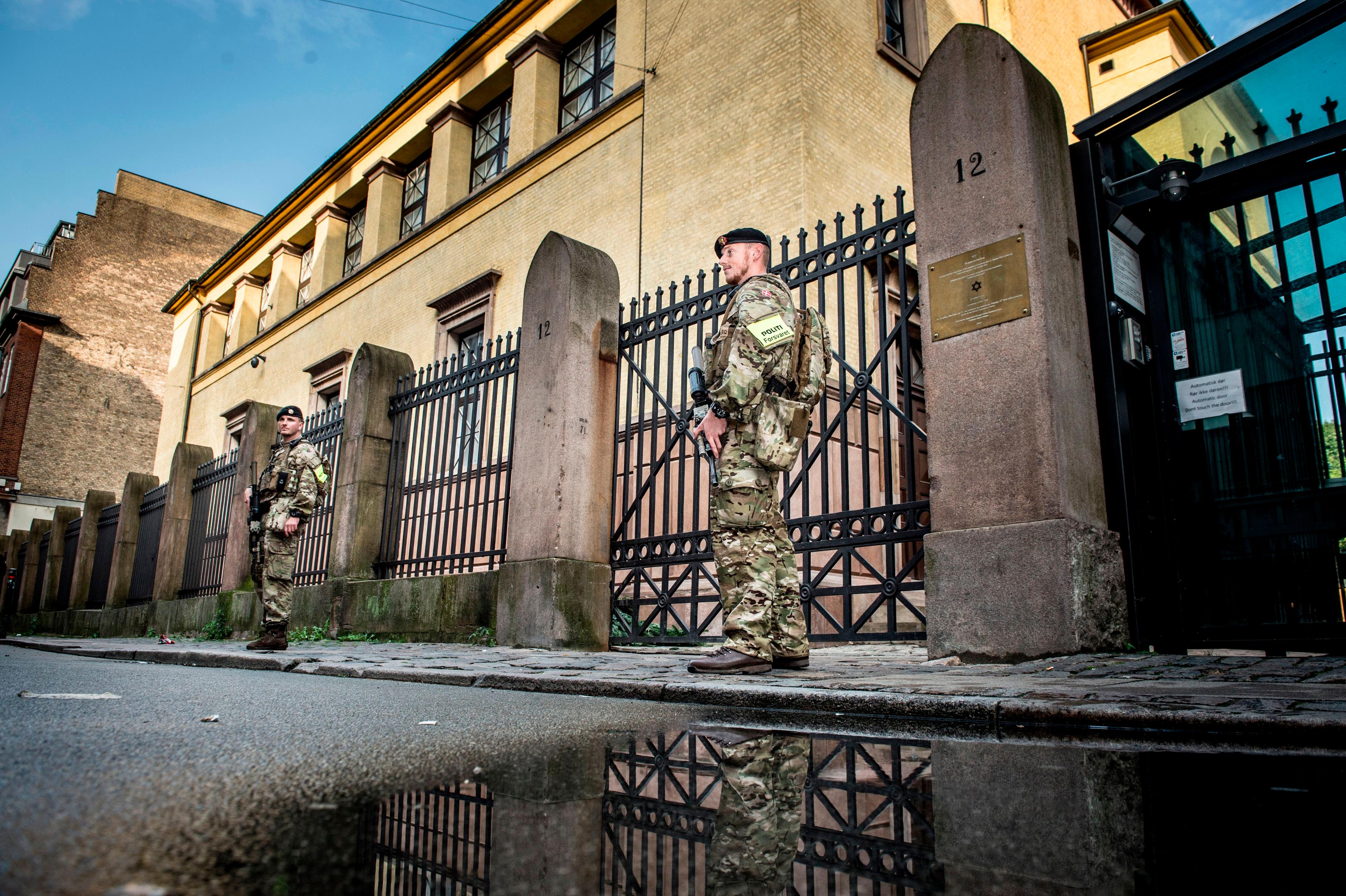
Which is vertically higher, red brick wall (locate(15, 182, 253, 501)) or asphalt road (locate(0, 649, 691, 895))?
red brick wall (locate(15, 182, 253, 501))

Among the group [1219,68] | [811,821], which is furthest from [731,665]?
[1219,68]

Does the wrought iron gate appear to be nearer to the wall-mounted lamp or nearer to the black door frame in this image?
the black door frame

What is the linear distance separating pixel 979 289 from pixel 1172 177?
1.28 meters

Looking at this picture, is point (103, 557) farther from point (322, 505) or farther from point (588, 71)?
point (588, 71)

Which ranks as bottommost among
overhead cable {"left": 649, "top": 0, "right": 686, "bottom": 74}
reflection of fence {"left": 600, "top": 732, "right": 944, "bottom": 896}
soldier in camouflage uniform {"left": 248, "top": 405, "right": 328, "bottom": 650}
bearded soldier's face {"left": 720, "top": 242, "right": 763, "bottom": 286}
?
reflection of fence {"left": 600, "top": 732, "right": 944, "bottom": 896}

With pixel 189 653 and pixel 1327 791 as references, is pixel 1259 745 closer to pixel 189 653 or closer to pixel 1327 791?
pixel 1327 791

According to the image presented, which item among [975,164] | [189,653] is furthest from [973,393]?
[189,653]

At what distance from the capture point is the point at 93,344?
1314 inches

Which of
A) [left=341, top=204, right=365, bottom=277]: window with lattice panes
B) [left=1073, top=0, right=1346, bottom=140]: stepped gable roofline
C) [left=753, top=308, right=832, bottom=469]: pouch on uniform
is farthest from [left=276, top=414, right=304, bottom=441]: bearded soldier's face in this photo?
[left=341, top=204, right=365, bottom=277]: window with lattice panes

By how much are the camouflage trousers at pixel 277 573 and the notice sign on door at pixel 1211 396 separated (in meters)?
7.06

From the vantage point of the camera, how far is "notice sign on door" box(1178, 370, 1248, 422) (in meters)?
5.00

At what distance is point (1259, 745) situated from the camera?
2.35 meters

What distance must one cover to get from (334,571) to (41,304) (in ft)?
99.0

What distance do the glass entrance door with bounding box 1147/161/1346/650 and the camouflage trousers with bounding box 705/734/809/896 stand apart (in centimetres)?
356
